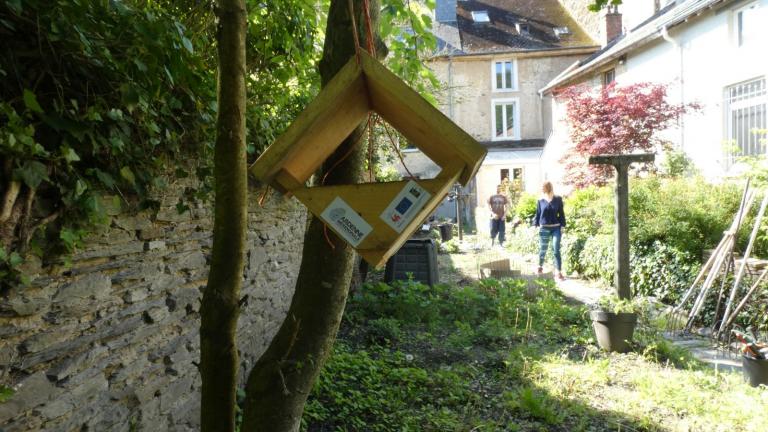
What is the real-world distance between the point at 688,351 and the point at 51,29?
6354mm

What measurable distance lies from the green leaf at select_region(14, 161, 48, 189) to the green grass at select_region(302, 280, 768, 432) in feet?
8.18

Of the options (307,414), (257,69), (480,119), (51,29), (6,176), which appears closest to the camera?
(6,176)

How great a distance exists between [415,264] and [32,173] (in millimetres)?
7180

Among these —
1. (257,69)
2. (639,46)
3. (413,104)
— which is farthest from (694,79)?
(413,104)

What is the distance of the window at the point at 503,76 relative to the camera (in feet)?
91.2

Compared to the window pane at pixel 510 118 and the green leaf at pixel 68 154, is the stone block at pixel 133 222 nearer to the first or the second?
the green leaf at pixel 68 154

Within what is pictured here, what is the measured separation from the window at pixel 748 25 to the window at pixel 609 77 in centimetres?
606

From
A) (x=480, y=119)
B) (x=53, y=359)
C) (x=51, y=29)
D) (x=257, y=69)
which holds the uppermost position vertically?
(x=480, y=119)

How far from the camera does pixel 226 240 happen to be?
4.70 ft

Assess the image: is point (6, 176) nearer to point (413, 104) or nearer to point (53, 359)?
point (53, 359)

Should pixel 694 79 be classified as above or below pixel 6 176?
above

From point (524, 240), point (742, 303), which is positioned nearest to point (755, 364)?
point (742, 303)

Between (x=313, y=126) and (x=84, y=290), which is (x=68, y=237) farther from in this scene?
(x=313, y=126)

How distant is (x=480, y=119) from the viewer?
28.0 metres
